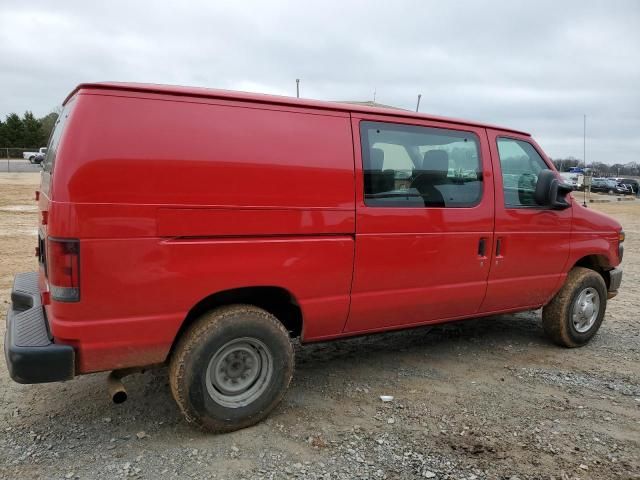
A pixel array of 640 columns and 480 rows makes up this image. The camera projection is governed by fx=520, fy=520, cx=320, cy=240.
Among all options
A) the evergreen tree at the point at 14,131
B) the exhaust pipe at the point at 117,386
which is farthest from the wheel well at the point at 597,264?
the evergreen tree at the point at 14,131

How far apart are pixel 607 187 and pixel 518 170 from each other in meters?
50.2

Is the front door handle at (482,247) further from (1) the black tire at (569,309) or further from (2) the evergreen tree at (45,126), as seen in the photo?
(2) the evergreen tree at (45,126)

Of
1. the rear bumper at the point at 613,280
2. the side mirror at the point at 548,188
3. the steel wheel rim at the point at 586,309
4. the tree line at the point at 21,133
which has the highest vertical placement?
the tree line at the point at 21,133

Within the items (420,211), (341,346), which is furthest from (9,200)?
(420,211)

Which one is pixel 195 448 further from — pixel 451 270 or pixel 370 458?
pixel 451 270

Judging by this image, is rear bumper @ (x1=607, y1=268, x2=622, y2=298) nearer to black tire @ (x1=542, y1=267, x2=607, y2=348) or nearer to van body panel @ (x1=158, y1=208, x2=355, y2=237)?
black tire @ (x1=542, y1=267, x2=607, y2=348)

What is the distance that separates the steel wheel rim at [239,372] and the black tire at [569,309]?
3.07 meters

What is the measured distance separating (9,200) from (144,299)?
665 inches

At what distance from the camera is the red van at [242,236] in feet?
9.07

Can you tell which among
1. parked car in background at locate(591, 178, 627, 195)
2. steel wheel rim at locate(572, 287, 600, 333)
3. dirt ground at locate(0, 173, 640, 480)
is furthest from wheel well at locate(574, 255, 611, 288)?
parked car in background at locate(591, 178, 627, 195)

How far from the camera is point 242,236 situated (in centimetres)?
313

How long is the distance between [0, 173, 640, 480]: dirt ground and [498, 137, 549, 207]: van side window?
1.48 m

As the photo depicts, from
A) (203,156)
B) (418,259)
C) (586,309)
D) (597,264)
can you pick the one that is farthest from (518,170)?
(203,156)

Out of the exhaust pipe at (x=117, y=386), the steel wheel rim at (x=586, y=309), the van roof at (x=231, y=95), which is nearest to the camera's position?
the van roof at (x=231, y=95)
